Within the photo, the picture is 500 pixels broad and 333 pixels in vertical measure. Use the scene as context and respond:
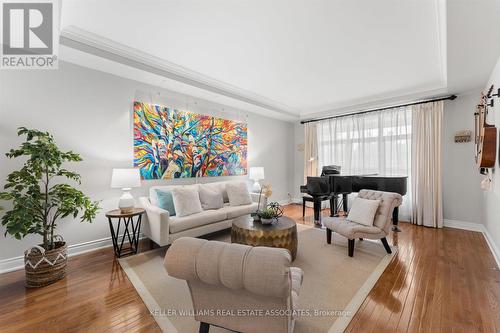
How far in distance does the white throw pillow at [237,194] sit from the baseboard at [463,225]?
3.97 m

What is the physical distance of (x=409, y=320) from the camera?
177 centimetres

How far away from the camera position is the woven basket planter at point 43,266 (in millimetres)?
2275

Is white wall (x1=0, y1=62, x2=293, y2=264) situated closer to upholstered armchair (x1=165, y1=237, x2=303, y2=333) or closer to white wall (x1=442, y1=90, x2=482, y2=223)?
upholstered armchair (x1=165, y1=237, x2=303, y2=333)

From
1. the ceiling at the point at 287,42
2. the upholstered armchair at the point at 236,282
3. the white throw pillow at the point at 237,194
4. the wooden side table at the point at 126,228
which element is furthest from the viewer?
the white throw pillow at the point at 237,194

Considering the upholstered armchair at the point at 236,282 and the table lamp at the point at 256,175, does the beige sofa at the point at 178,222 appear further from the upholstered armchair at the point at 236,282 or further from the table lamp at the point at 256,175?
the upholstered armchair at the point at 236,282

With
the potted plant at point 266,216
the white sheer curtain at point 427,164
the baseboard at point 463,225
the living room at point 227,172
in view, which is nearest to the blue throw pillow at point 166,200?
the living room at point 227,172

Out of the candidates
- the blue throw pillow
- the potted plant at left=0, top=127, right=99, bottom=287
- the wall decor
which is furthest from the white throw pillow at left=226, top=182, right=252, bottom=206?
the wall decor

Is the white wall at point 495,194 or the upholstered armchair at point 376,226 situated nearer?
the white wall at point 495,194

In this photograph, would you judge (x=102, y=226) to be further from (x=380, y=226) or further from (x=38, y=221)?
(x=380, y=226)

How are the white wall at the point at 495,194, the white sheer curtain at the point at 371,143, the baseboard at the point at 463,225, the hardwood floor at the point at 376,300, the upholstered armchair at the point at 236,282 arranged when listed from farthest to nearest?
the white sheer curtain at the point at 371,143 → the baseboard at the point at 463,225 → the white wall at the point at 495,194 → the hardwood floor at the point at 376,300 → the upholstered armchair at the point at 236,282

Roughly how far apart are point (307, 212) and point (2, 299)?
5178 millimetres

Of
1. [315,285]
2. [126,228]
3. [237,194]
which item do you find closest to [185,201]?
[126,228]

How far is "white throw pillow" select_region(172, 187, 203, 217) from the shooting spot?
133 inches

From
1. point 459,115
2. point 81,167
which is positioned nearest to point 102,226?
point 81,167
